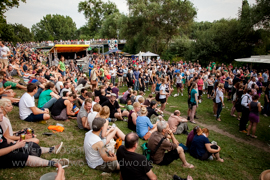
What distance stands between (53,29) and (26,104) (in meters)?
101

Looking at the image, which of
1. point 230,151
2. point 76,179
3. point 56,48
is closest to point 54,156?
point 76,179

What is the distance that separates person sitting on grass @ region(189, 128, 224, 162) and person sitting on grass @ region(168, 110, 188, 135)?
1446mm

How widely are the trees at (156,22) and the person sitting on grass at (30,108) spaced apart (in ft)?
Result: 91.8

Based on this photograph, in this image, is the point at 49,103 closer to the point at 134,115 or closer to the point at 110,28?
the point at 134,115

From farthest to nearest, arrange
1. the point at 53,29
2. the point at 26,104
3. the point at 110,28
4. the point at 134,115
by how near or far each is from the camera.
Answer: the point at 53,29 → the point at 110,28 → the point at 134,115 → the point at 26,104

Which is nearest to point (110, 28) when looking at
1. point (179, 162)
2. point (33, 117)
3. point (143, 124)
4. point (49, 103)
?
point (49, 103)

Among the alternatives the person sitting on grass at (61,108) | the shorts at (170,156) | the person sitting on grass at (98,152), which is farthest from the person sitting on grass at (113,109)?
the person sitting on grass at (98,152)

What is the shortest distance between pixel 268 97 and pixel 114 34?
161 feet

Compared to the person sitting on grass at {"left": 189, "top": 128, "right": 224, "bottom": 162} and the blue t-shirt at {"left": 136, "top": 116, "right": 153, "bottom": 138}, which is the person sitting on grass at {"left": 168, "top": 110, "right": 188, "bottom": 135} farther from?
the person sitting on grass at {"left": 189, "top": 128, "right": 224, "bottom": 162}

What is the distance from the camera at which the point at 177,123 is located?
6.36 meters

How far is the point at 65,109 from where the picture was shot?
6.12m

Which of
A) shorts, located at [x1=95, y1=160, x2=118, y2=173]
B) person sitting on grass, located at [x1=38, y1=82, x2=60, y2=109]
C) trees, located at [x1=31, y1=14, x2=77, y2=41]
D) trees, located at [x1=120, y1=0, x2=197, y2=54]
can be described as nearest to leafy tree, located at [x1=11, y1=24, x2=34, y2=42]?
trees, located at [x1=31, y1=14, x2=77, y2=41]

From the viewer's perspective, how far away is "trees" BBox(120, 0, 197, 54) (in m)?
28.7

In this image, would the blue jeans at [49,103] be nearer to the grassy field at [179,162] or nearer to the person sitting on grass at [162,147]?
the grassy field at [179,162]
